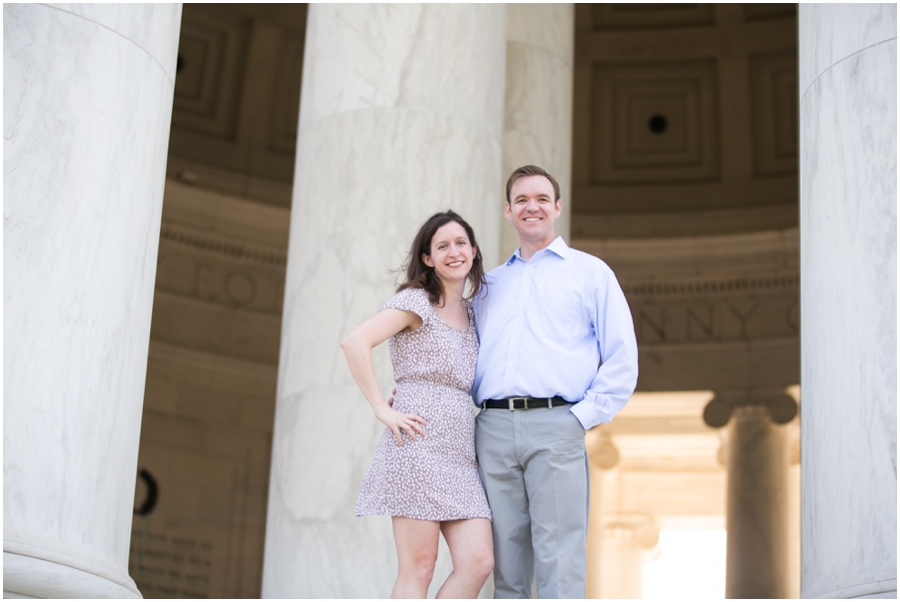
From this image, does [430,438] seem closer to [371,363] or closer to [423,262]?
[371,363]

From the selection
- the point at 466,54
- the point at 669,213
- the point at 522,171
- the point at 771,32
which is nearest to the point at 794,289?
the point at 669,213

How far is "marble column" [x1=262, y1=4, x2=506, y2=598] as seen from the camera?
23312 mm

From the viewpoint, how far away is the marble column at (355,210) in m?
23.3

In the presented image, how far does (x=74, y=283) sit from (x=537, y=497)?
6780 mm

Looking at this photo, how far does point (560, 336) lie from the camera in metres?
Answer: 16.7

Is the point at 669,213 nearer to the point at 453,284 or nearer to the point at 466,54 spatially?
the point at 466,54

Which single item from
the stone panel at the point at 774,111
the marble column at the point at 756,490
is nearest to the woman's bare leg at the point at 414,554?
the marble column at the point at 756,490

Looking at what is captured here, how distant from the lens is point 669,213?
57219mm

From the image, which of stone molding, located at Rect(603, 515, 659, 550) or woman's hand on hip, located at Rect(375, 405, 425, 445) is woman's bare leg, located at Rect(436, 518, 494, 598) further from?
stone molding, located at Rect(603, 515, 659, 550)

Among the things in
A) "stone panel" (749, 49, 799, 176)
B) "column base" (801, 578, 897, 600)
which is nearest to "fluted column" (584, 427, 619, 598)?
"stone panel" (749, 49, 799, 176)

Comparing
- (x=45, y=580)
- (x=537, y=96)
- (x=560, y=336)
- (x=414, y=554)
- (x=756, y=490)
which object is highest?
(x=537, y=96)

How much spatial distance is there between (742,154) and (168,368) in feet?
86.8

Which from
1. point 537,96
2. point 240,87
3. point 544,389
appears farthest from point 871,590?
point 240,87

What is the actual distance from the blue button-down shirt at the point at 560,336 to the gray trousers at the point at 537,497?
34cm
